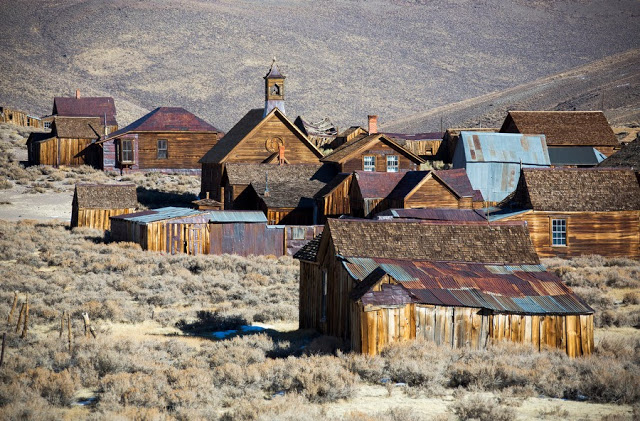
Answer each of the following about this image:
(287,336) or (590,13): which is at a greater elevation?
(590,13)

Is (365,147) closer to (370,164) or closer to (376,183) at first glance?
(370,164)

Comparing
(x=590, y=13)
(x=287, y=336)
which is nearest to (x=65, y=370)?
(x=287, y=336)

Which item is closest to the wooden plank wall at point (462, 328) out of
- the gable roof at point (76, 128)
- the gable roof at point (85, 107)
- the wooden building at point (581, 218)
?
the wooden building at point (581, 218)

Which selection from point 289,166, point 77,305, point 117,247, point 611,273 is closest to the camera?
point 77,305

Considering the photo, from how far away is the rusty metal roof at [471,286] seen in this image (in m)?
18.3

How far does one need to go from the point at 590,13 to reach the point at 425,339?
641ft

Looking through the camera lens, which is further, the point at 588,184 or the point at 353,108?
the point at 353,108

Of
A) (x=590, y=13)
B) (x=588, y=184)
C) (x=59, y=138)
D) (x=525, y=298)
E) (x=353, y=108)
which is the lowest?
(x=525, y=298)

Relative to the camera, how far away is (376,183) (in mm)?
40656

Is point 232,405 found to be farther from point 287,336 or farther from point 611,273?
point 611,273

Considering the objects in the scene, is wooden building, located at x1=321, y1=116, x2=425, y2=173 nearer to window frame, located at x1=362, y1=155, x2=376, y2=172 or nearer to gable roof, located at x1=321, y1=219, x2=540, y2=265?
window frame, located at x1=362, y1=155, x2=376, y2=172

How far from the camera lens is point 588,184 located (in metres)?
37.6

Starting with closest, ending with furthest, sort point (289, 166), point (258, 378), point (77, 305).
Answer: point (258, 378), point (77, 305), point (289, 166)

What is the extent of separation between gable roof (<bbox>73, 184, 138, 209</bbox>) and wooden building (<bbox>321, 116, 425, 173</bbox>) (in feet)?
35.0
